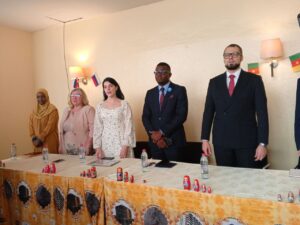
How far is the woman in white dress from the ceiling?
1476mm

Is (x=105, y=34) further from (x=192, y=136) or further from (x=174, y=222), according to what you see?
(x=174, y=222)

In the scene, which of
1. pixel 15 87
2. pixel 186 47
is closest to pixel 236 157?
pixel 186 47

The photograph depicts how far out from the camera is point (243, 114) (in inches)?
80.0

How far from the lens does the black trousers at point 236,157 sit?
2.01 m

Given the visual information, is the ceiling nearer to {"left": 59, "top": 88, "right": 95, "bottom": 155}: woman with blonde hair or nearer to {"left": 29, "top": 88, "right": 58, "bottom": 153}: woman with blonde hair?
{"left": 29, "top": 88, "right": 58, "bottom": 153}: woman with blonde hair

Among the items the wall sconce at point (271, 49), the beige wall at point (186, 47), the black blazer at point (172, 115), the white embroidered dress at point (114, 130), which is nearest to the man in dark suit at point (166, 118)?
the black blazer at point (172, 115)

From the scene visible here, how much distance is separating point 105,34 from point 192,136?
1.90 metres

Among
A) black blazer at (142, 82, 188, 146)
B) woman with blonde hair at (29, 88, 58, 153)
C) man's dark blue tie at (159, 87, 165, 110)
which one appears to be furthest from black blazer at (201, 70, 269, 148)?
woman with blonde hair at (29, 88, 58, 153)

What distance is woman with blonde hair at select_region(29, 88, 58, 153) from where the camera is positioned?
316 cm

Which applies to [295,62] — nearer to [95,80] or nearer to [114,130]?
[114,130]

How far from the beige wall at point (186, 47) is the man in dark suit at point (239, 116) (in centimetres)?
108

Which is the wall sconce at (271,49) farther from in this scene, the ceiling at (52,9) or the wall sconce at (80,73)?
the wall sconce at (80,73)

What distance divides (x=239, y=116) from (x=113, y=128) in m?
1.09

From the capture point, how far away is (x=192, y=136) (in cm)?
347
